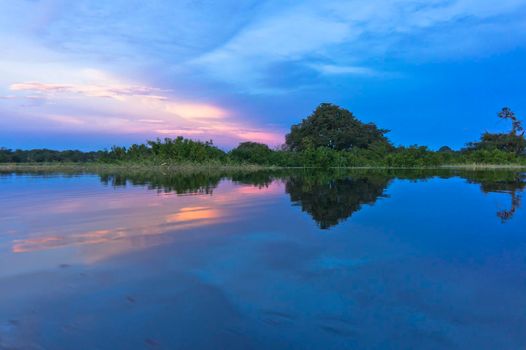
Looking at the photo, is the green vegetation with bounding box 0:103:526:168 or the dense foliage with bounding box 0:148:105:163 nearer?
the green vegetation with bounding box 0:103:526:168

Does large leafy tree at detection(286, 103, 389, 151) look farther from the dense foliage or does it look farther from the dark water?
the dark water

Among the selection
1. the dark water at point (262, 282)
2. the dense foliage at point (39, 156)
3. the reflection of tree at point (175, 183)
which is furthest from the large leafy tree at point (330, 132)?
the dark water at point (262, 282)

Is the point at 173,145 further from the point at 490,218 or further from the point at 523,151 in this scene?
the point at 523,151

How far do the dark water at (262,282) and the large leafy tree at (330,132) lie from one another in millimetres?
52327

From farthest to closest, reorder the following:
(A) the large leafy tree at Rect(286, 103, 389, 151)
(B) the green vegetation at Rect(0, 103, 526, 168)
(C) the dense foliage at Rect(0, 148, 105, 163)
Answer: (C) the dense foliage at Rect(0, 148, 105, 163), (A) the large leafy tree at Rect(286, 103, 389, 151), (B) the green vegetation at Rect(0, 103, 526, 168)

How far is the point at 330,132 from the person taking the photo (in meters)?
61.5

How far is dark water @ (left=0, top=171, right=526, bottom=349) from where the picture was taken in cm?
309

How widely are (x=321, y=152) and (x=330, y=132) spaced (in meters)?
10.5

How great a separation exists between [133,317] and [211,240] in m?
3.19

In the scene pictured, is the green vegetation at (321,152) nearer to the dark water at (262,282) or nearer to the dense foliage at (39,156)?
the dense foliage at (39,156)

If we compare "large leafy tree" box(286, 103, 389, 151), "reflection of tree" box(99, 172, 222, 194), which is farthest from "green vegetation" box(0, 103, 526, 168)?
"reflection of tree" box(99, 172, 222, 194)

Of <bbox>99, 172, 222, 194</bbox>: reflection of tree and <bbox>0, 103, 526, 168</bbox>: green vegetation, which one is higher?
<bbox>0, 103, 526, 168</bbox>: green vegetation

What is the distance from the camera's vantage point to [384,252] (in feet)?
18.9

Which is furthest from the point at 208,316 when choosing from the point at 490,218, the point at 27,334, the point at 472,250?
the point at 490,218
